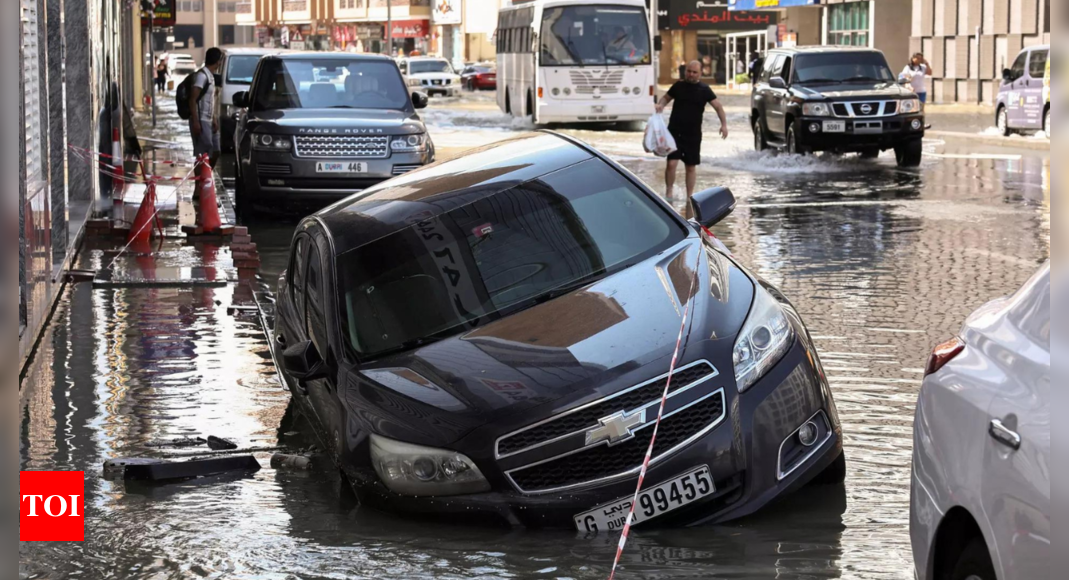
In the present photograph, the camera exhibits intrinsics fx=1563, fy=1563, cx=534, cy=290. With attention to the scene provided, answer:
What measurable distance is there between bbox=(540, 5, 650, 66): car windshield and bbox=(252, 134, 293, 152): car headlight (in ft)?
67.0

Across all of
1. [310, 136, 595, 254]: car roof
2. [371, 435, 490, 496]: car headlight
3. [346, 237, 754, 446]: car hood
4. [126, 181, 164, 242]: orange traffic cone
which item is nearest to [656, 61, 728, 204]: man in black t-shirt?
[126, 181, 164, 242]: orange traffic cone

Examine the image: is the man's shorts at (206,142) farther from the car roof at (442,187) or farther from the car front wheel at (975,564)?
the car front wheel at (975,564)

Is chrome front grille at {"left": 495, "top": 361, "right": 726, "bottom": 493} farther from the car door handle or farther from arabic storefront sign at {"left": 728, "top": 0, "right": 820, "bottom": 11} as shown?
arabic storefront sign at {"left": 728, "top": 0, "right": 820, "bottom": 11}

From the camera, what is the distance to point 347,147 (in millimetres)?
17000

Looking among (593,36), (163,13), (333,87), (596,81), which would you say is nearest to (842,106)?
(333,87)

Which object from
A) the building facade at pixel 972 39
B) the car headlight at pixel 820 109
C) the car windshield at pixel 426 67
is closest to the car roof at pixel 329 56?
the car headlight at pixel 820 109

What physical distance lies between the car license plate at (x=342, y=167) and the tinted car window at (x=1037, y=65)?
17882mm

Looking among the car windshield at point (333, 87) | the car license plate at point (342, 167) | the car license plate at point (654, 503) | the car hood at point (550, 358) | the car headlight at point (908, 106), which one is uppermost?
the car windshield at point (333, 87)

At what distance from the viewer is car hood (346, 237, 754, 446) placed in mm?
5602

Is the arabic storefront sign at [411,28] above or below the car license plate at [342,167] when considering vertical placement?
above

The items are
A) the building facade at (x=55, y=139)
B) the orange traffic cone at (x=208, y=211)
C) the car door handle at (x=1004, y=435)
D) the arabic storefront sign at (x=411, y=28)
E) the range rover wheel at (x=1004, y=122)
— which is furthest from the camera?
the arabic storefront sign at (x=411, y=28)

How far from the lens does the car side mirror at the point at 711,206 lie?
296 inches

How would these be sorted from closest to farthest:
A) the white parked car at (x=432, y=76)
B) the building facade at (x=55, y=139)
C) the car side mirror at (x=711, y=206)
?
the car side mirror at (x=711, y=206) < the building facade at (x=55, y=139) < the white parked car at (x=432, y=76)

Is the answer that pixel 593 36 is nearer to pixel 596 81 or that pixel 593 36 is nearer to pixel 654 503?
pixel 596 81
